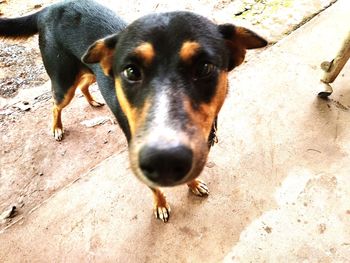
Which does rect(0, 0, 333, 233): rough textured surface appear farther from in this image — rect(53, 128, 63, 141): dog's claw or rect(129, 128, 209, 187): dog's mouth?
rect(129, 128, 209, 187): dog's mouth

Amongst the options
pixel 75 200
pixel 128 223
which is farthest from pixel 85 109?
pixel 128 223

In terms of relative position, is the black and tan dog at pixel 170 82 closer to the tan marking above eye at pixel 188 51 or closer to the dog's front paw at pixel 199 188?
the tan marking above eye at pixel 188 51

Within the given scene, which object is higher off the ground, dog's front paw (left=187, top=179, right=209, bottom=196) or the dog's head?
the dog's head

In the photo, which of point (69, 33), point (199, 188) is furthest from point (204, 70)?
point (69, 33)

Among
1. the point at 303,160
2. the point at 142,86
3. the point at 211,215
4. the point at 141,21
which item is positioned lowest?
the point at 211,215

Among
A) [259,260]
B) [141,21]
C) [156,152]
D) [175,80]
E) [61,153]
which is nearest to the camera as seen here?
[156,152]

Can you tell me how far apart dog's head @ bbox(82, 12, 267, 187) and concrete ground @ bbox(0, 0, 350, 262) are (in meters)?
1.13

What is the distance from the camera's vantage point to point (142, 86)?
1.83 metres

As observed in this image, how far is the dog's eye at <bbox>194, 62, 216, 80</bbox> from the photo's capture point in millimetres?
1833

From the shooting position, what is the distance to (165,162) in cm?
139

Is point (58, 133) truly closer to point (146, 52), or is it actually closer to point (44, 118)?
point (44, 118)

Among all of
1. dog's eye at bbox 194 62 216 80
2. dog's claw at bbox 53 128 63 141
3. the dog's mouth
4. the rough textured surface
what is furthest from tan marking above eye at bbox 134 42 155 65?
dog's claw at bbox 53 128 63 141

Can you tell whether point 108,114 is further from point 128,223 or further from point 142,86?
point 142,86

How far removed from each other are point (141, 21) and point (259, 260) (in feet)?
6.19
